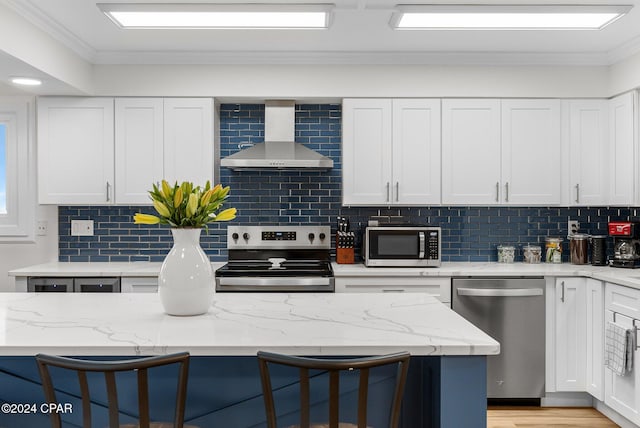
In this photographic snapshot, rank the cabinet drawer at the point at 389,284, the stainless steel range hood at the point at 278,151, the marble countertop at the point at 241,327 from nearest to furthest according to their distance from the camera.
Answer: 1. the marble countertop at the point at 241,327
2. the cabinet drawer at the point at 389,284
3. the stainless steel range hood at the point at 278,151

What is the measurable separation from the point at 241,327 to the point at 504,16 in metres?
2.35

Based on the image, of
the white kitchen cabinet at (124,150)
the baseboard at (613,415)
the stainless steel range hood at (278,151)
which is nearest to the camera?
the baseboard at (613,415)

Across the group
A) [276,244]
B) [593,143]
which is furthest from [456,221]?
[276,244]

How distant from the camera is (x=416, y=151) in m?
4.13

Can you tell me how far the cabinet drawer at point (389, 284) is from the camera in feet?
12.7

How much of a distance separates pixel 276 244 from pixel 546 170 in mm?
2124

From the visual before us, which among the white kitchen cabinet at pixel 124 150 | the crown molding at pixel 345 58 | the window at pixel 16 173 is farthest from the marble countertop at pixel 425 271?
the crown molding at pixel 345 58

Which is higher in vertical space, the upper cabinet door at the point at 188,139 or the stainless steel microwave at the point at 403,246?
the upper cabinet door at the point at 188,139

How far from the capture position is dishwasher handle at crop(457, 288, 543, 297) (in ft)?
12.5

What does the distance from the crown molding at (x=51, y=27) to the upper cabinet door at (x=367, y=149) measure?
1858 millimetres

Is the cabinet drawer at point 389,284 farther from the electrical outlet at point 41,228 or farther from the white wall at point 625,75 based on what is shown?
the electrical outlet at point 41,228

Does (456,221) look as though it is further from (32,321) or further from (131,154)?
(32,321)

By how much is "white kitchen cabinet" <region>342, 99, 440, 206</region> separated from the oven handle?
688mm

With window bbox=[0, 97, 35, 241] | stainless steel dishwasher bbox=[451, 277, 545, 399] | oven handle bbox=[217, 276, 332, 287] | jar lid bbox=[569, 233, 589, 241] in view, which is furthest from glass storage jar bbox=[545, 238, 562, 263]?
window bbox=[0, 97, 35, 241]
